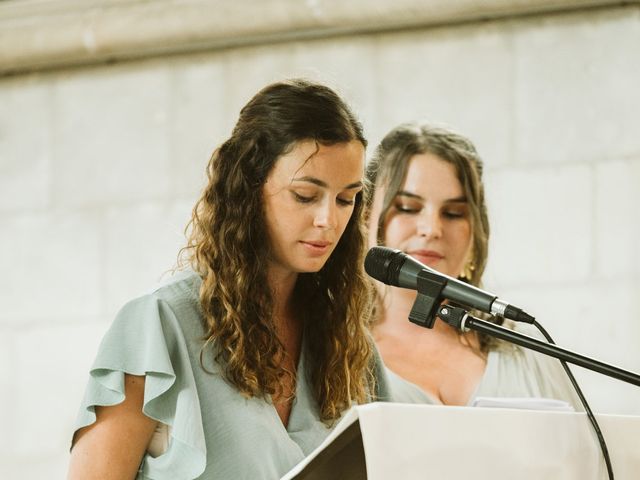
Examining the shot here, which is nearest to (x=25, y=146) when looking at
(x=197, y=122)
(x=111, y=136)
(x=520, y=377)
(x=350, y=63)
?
(x=111, y=136)

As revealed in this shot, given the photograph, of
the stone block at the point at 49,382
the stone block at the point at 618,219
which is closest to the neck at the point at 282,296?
the stone block at the point at 618,219

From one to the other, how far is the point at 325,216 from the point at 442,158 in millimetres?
1441

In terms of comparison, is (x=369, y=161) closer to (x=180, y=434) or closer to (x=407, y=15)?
(x=407, y=15)

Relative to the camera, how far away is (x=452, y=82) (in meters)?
4.61

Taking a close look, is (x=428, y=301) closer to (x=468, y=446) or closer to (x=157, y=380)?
(x=468, y=446)

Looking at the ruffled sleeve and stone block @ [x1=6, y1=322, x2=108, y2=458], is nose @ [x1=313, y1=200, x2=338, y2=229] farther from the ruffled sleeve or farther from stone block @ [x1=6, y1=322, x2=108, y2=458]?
stone block @ [x1=6, y1=322, x2=108, y2=458]

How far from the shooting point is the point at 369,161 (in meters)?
3.69

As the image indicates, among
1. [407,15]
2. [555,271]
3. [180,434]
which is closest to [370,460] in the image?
[180,434]

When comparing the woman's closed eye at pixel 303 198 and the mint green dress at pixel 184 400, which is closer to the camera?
the mint green dress at pixel 184 400

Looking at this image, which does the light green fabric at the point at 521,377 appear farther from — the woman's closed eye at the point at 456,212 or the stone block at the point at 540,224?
the stone block at the point at 540,224

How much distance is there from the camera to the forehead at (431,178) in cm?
352

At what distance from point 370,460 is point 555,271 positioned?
123 inches

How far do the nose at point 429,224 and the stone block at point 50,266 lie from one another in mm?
2156

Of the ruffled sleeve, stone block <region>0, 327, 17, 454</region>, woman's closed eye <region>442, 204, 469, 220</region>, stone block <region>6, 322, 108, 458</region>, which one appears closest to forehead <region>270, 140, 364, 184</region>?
the ruffled sleeve
